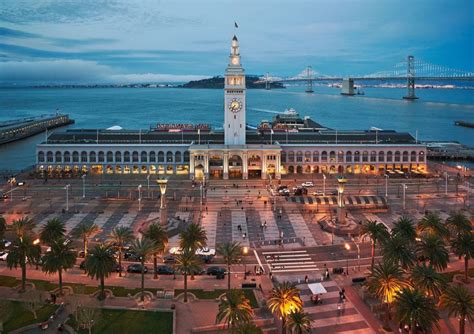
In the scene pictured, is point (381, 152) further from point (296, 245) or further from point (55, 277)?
point (55, 277)

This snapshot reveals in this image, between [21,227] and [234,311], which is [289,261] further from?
[21,227]

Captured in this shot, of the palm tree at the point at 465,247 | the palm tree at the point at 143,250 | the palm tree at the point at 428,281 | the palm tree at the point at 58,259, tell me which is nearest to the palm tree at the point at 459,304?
the palm tree at the point at 428,281

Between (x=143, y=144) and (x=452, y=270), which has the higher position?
(x=143, y=144)

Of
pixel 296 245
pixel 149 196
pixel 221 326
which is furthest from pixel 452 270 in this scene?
pixel 149 196

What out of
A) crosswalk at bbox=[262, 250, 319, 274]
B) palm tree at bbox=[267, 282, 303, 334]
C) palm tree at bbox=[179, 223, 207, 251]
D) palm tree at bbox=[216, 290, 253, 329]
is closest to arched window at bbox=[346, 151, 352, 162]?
crosswalk at bbox=[262, 250, 319, 274]

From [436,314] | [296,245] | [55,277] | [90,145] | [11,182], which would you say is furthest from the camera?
[90,145]

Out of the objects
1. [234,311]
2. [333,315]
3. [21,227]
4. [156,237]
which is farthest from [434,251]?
[21,227]
